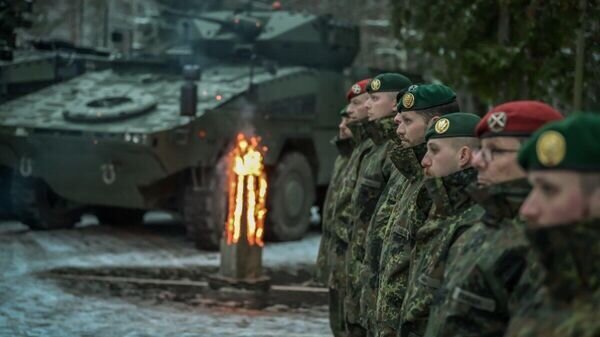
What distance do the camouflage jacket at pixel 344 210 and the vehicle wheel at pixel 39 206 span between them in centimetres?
782

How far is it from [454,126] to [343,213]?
2985 mm

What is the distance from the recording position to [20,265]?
41.4ft

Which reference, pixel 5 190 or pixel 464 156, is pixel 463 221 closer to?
pixel 464 156

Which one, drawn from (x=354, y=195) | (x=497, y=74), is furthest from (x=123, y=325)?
(x=497, y=74)

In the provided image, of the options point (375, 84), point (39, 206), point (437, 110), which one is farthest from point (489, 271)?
point (39, 206)

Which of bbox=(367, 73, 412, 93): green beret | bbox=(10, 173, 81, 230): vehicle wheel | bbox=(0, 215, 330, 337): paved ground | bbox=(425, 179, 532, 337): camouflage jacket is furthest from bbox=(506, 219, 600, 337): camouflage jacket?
bbox=(10, 173, 81, 230): vehicle wheel

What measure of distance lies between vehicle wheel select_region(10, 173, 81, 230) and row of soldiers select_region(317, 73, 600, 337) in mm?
7641

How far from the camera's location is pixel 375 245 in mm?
6301

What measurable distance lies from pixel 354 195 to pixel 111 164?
276 inches

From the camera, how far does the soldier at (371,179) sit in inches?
277

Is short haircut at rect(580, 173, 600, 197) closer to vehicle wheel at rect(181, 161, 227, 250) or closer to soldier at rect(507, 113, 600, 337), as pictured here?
soldier at rect(507, 113, 600, 337)

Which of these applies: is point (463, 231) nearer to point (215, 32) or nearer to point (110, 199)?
point (110, 199)

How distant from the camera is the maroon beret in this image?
12.8 feet

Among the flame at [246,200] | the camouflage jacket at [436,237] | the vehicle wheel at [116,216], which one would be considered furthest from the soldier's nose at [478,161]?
the vehicle wheel at [116,216]
